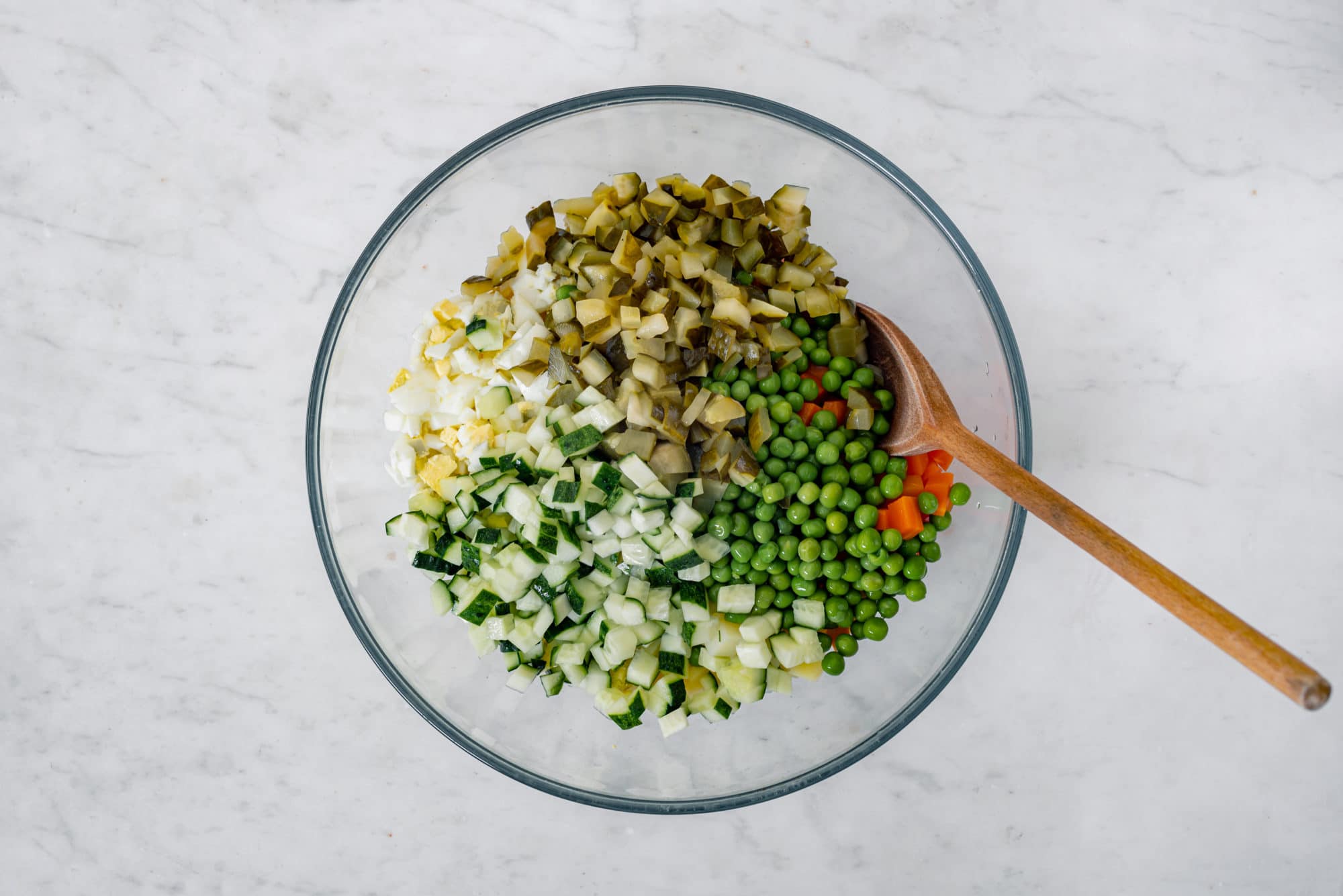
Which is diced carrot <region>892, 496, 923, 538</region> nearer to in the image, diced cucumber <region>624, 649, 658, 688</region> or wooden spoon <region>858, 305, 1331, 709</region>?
wooden spoon <region>858, 305, 1331, 709</region>

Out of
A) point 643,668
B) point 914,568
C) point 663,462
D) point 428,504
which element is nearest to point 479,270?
point 428,504

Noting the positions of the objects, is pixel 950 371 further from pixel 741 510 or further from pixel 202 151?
pixel 202 151

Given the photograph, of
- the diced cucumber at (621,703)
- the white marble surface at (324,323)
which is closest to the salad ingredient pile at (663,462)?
the diced cucumber at (621,703)

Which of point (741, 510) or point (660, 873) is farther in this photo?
point (660, 873)

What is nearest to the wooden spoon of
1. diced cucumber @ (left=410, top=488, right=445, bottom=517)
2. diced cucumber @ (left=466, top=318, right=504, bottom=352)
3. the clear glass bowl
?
the clear glass bowl

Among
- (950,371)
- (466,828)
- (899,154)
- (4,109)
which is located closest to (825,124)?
(899,154)

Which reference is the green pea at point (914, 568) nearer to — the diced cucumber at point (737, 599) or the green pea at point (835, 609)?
the green pea at point (835, 609)
